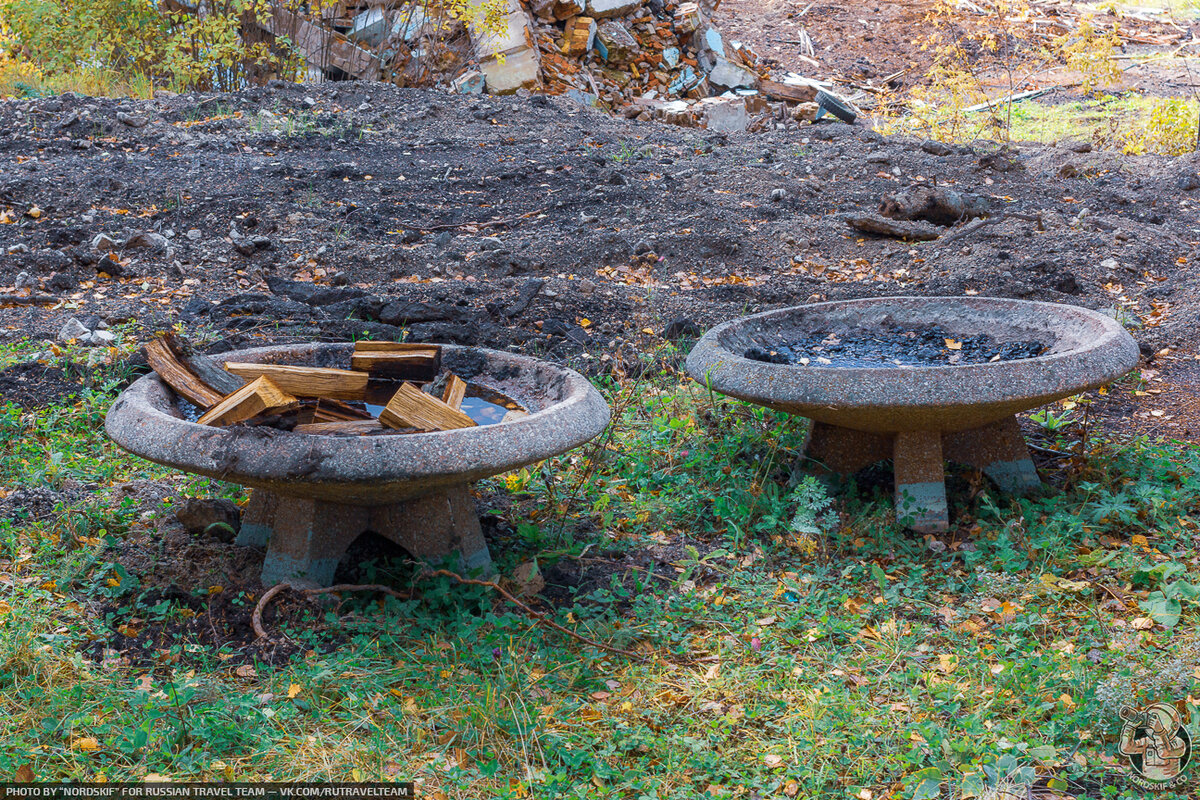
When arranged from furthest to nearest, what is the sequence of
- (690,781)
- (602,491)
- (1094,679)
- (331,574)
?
(602,491), (331,574), (1094,679), (690,781)

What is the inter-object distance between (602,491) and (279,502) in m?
1.24

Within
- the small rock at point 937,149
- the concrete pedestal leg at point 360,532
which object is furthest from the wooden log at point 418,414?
the small rock at point 937,149

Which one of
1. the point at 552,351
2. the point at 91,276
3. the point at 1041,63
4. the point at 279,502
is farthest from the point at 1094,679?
the point at 1041,63

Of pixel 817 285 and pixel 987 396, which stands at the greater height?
pixel 987 396

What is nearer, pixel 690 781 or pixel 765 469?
pixel 690 781

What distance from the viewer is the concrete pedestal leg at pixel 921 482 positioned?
3127mm

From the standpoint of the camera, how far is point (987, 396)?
279cm

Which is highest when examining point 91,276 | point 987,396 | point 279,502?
point 987,396

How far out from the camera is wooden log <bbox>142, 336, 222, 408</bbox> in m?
2.78

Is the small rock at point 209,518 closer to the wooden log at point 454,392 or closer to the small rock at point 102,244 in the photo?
the wooden log at point 454,392

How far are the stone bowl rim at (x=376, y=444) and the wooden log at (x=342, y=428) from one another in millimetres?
216

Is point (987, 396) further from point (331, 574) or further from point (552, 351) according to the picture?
point (552, 351)

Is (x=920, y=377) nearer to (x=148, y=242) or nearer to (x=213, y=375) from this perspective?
(x=213, y=375)

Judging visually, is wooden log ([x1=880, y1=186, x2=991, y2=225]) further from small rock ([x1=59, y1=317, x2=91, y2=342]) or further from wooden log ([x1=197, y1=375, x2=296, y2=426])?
wooden log ([x1=197, y1=375, x2=296, y2=426])
